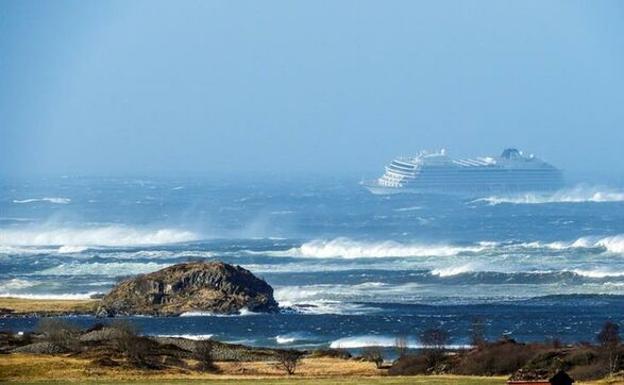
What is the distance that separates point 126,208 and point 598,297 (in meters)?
97.0

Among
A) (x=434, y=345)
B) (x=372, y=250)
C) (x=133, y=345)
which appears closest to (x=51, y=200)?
(x=372, y=250)

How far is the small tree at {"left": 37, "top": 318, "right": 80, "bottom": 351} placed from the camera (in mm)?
63469

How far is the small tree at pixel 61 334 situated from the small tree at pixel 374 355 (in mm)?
9026

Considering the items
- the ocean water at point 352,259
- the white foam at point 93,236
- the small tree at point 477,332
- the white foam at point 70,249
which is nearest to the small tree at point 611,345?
the small tree at point 477,332

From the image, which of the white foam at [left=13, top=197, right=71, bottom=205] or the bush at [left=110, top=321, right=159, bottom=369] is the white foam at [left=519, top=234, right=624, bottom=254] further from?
the white foam at [left=13, top=197, right=71, bottom=205]

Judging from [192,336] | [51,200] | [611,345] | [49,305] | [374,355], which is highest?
[51,200]

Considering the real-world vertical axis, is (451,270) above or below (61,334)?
above

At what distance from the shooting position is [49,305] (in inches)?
3238

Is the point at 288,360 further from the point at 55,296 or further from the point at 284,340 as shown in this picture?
the point at 55,296

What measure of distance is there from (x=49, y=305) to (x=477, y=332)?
21459mm

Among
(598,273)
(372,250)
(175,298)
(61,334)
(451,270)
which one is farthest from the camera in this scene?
(372,250)

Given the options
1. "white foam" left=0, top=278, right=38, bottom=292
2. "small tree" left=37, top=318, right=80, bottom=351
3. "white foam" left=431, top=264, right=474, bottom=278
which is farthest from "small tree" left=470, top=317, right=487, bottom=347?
"white foam" left=0, top=278, right=38, bottom=292

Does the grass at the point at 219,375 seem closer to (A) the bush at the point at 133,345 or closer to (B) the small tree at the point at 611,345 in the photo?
(A) the bush at the point at 133,345

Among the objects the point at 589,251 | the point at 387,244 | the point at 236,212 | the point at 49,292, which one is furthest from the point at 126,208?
the point at 49,292
